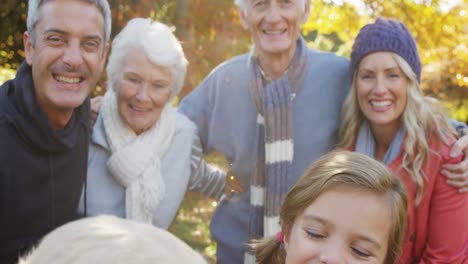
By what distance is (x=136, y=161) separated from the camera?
2898mm

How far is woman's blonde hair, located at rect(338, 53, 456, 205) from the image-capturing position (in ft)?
9.00

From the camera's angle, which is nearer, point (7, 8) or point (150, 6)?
point (150, 6)

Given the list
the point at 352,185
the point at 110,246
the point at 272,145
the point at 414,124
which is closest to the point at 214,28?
the point at 272,145

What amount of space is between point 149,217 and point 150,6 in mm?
2709

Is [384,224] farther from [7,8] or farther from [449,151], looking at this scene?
[7,8]

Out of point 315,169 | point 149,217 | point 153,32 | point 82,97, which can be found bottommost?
point 149,217

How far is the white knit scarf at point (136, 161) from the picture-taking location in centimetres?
287

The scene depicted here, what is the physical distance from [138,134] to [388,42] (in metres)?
1.38

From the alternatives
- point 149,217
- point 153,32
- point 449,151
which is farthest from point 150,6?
point 449,151

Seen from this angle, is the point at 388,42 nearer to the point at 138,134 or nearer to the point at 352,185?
the point at 352,185

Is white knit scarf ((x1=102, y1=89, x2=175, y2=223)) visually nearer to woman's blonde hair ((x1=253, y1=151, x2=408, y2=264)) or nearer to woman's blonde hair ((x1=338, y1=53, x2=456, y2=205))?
woman's blonde hair ((x1=253, y1=151, x2=408, y2=264))

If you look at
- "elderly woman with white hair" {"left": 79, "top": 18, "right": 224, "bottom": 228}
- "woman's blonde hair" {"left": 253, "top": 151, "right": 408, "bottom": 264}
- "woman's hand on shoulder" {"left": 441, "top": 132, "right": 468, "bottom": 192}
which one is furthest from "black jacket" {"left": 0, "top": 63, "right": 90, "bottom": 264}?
"woman's hand on shoulder" {"left": 441, "top": 132, "right": 468, "bottom": 192}

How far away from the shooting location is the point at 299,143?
3.16 meters

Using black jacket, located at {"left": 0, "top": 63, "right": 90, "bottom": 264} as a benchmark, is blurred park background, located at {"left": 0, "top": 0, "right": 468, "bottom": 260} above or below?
above
